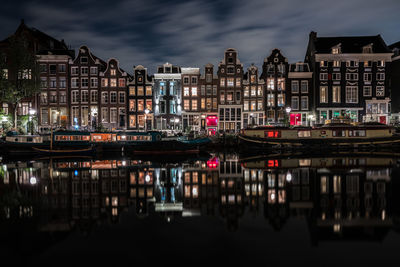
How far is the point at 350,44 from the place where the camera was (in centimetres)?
5416

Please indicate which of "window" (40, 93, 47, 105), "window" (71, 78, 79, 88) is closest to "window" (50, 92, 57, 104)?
"window" (40, 93, 47, 105)

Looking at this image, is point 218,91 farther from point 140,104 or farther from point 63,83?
point 63,83

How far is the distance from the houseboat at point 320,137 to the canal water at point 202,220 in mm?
20343

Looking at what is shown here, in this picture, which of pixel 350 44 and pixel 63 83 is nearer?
pixel 63 83

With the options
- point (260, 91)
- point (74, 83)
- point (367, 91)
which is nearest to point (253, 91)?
point (260, 91)

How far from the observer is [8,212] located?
467 inches

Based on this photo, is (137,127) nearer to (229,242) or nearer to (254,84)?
(254,84)

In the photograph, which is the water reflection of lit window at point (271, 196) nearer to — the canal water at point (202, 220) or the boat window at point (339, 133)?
the canal water at point (202, 220)

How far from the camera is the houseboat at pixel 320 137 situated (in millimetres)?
39312

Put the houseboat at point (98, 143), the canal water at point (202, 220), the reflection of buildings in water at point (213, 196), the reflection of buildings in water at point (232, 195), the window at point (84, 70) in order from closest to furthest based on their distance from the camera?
the canal water at point (202, 220) < the reflection of buildings in water at point (213, 196) < the reflection of buildings in water at point (232, 195) < the houseboat at point (98, 143) < the window at point (84, 70)

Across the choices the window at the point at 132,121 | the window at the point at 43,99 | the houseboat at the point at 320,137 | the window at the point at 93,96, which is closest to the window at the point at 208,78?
the window at the point at 132,121

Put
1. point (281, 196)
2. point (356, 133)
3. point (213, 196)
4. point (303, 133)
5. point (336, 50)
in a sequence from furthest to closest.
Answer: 1. point (336, 50)
2. point (303, 133)
3. point (356, 133)
4. point (213, 196)
5. point (281, 196)

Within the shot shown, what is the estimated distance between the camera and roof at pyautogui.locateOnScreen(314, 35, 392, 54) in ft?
173

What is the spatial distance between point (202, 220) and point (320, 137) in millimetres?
33563
